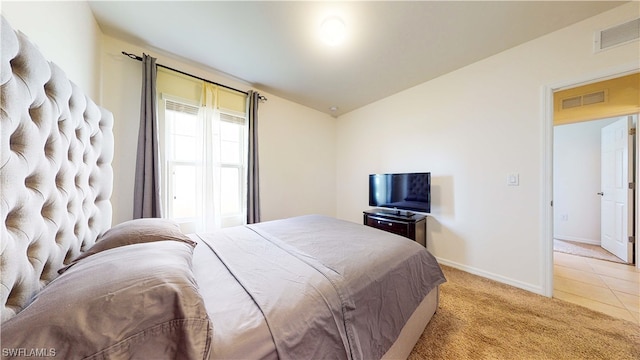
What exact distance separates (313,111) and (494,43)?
259 cm

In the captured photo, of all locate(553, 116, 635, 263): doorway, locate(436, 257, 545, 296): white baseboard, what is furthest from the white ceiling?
locate(553, 116, 635, 263): doorway

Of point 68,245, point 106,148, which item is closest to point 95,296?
point 68,245

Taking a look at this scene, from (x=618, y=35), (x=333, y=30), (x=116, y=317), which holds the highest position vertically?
(x=333, y=30)

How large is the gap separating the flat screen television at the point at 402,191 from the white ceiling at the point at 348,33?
4.55ft

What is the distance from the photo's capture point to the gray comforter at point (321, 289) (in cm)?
74

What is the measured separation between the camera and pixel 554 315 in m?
1.69

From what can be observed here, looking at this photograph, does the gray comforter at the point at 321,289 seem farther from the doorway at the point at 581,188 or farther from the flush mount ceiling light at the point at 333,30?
the doorway at the point at 581,188

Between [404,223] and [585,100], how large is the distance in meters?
2.73

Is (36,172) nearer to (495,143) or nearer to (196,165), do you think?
(196,165)

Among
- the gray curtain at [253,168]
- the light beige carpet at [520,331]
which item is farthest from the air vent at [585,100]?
the gray curtain at [253,168]

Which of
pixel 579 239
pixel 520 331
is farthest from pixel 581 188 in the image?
pixel 520 331

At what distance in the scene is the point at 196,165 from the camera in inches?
98.4

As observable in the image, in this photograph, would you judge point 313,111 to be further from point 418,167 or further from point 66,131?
point 66,131

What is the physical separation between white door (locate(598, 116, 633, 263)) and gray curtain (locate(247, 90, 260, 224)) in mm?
4945
